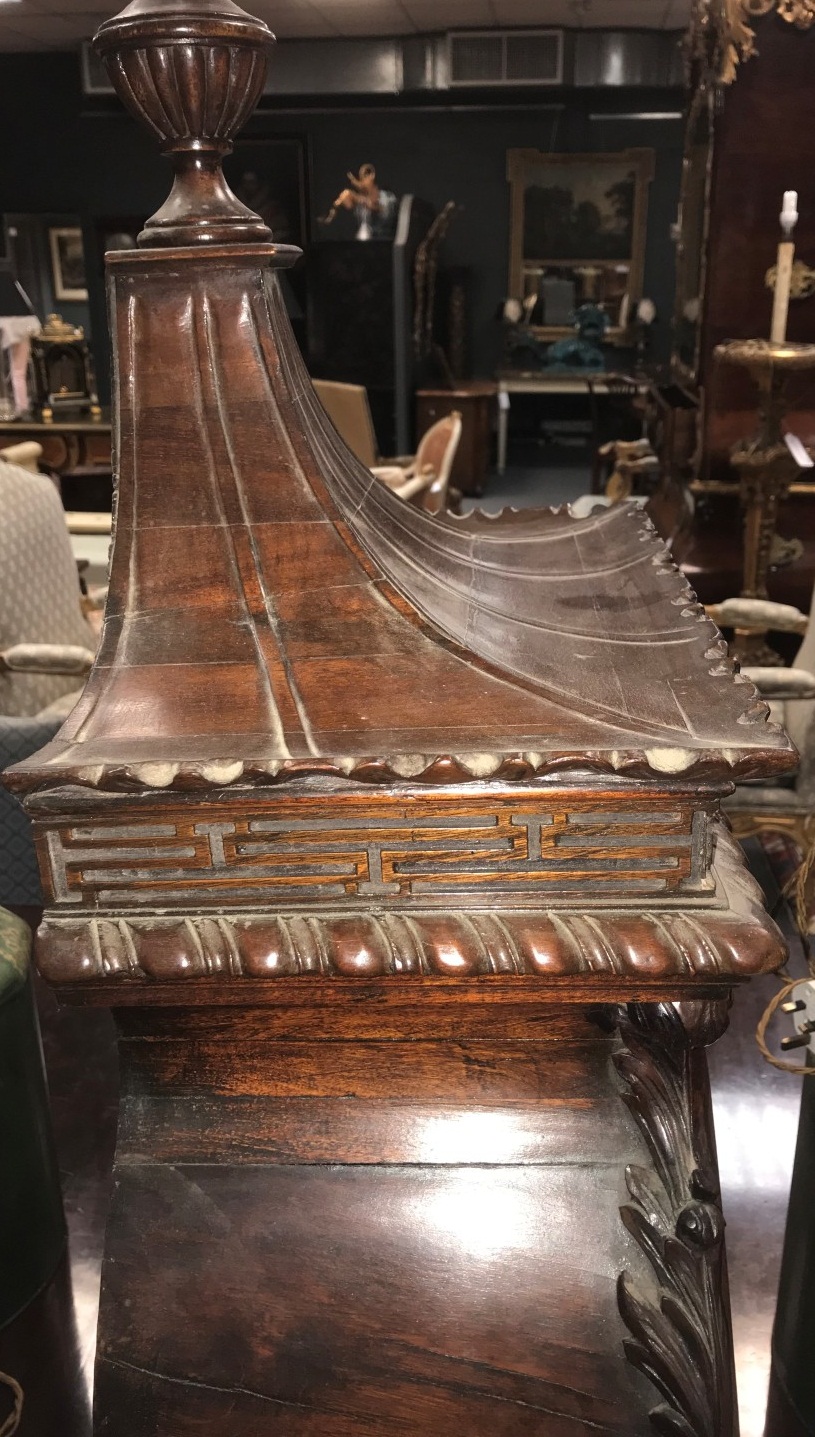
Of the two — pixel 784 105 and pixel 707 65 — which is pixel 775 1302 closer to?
pixel 784 105

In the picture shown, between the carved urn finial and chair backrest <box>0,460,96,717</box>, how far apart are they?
6.12ft

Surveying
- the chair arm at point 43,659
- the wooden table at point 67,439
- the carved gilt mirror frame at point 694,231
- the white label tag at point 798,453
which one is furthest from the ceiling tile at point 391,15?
the chair arm at point 43,659

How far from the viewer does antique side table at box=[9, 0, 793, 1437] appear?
2.84ft

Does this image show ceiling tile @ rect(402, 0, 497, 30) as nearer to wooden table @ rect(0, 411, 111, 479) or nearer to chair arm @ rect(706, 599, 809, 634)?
wooden table @ rect(0, 411, 111, 479)

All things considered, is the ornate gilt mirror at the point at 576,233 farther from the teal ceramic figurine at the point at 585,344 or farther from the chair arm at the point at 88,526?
the chair arm at the point at 88,526

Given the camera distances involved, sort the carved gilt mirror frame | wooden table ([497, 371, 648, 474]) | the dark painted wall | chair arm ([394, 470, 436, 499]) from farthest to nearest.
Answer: wooden table ([497, 371, 648, 474]) < the dark painted wall < chair arm ([394, 470, 436, 499]) < the carved gilt mirror frame

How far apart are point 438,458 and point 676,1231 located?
4.34 meters

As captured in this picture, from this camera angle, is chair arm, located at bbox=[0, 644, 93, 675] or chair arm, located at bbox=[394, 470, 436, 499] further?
chair arm, located at bbox=[394, 470, 436, 499]

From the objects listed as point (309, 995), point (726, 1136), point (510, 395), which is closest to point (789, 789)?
point (726, 1136)

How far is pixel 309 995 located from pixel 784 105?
3427 mm

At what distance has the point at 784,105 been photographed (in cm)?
343

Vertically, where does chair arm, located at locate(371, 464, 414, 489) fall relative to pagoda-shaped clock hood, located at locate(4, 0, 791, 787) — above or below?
below

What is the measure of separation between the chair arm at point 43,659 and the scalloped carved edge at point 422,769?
1.91m

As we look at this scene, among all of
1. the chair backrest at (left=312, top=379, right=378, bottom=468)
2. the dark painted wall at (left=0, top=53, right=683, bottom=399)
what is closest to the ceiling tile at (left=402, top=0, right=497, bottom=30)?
the dark painted wall at (left=0, top=53, right=683, bottom=399)
